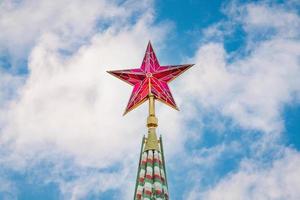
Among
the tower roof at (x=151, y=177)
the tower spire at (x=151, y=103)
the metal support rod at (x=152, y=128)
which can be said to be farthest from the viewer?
the metal support rod at (x=152, y=128)

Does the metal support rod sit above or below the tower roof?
above

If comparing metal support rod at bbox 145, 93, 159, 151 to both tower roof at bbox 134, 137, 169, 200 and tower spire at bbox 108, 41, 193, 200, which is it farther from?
tower roof at bbox 134, 137, 169, 200

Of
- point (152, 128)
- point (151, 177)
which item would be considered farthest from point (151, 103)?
point (151, 177)

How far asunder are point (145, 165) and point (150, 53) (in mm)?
7999

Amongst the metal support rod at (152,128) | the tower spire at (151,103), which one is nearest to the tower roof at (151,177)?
the tower spire at (151,103)

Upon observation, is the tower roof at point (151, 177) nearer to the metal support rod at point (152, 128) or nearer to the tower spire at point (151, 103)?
the tower spire at point (151, 103)

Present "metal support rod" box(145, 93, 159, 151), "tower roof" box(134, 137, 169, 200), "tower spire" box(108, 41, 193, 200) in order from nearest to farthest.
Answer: "tower roof" box(134, 137, 169, 200) < "tower spire" box(108, 41, 193, 200) < "metal support rod" box(145, 93, 159, 151)

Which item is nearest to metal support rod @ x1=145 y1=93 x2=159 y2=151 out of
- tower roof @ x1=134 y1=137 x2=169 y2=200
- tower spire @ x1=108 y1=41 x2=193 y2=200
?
tower spire @ x1=108 y1=41 x2=193 y2=200

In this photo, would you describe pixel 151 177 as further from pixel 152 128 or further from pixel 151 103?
pixel 151 103

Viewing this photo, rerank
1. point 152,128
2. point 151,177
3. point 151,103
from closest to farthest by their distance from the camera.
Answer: point 151,177 < point 152,128 < point 151,103

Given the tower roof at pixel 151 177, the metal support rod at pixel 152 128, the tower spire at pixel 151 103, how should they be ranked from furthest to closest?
the metal support rod at pixel 152 128
the tower spire at pixel 151 103
the tower roof at pixel 151 177

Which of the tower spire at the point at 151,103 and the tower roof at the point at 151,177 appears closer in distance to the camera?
the tower roof at the point at 151,177

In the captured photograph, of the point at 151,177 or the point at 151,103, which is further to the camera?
the point at 151,103

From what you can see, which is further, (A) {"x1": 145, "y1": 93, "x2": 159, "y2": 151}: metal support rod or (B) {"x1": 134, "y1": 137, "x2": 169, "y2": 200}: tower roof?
(A) {"x1": 145, "y1": 93, "x2": 159, "y2": 151}: metal support rod
